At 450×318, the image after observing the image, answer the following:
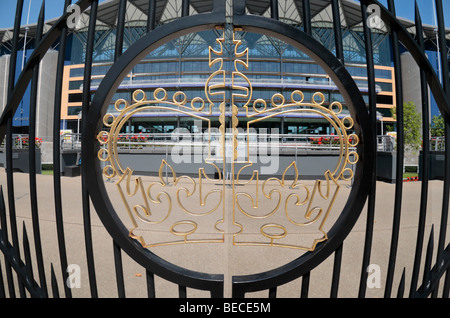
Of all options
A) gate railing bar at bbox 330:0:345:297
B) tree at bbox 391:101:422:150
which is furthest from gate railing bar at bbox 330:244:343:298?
tree at bbox 391:101:422:150

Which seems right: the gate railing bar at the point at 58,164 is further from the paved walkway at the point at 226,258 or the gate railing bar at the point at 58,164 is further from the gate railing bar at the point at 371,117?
the gate railing bar at the point at 371,117

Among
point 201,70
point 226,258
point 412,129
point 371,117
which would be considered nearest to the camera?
point 371,117

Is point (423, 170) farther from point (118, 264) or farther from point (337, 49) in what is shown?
point (118, 264)

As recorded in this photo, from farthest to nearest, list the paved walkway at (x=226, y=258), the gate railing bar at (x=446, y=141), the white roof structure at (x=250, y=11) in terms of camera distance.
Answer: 1. the white roof structure at (x=250, y=11)
2. the paved walkway at (x=226, y=258)
3. the gate railing bar at (x=446, y=141)

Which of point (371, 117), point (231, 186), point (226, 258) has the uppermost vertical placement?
point (371, 117)

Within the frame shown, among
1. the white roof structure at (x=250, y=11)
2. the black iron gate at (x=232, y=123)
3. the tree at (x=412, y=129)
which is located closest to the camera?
the black iron gate at (x=232, y=123)

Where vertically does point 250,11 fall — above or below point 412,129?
above

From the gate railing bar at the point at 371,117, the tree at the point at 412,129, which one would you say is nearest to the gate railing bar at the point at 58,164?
the gate railing bar at the point at 371,117

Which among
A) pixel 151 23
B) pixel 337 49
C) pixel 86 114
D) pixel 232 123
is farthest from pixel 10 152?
pixel 337 49

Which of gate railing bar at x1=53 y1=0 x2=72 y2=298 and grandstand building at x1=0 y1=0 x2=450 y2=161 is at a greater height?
grandstand building at x1=0 y1=0 x2=450 y2=161

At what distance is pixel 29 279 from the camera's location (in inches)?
54.8

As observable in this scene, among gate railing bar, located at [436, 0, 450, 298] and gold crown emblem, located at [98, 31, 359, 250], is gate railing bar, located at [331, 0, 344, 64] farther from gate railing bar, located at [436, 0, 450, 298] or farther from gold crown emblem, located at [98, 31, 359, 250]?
gate railing bar, located at [436, 0, 450, 298]

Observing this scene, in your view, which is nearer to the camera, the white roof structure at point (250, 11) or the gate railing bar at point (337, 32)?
the gate railing bar at point (337, 32)
